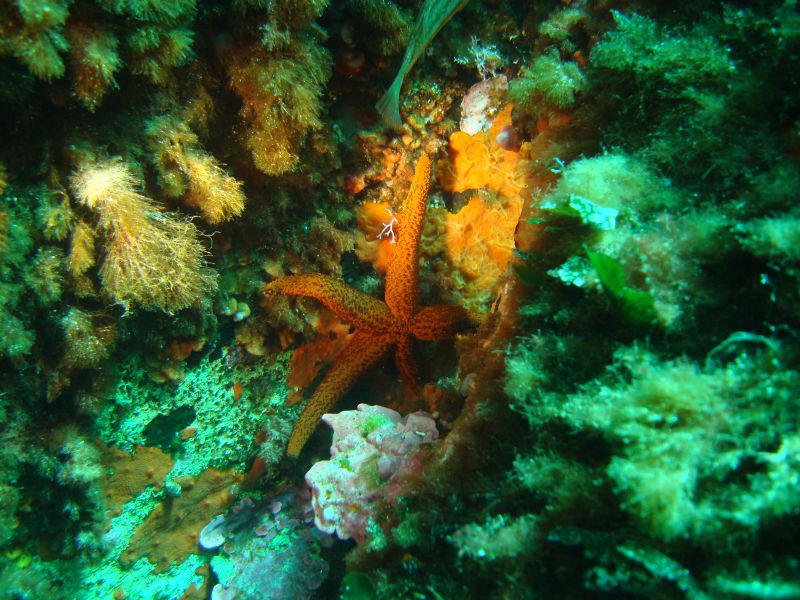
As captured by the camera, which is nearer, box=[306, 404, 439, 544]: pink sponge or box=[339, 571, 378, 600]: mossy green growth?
box=[339, 571, 378, 600]: mossy green growth

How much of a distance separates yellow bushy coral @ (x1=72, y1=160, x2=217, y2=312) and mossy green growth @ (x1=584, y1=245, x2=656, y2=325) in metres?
2.46

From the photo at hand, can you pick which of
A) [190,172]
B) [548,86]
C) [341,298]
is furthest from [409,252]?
[190,172]

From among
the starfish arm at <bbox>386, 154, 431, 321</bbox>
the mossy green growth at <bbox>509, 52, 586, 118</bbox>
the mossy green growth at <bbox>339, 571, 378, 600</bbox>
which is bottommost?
the mossy green growth at <bbox>339, 571, 378, 600</bbox>

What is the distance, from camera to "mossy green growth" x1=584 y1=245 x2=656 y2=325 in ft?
5.29

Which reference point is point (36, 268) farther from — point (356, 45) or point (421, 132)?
point (421, 132)

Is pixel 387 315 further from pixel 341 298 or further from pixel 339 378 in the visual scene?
pixel 339 378

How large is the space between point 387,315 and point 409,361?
0.54 meters

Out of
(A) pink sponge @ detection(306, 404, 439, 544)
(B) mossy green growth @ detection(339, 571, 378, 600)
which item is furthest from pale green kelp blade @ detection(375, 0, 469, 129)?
Result: (B) mossy green growth @ detection(339, 571, 378, 600)

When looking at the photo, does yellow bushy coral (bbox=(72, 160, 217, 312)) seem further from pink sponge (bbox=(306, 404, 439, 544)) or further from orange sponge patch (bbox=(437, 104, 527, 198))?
orange sponge patch (bbox=(437, 104, 527, 198))

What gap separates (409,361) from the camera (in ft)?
13.6

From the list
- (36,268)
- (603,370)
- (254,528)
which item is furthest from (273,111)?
(254,528)

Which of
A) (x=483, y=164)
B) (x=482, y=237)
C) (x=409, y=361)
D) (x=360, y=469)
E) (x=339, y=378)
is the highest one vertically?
(x=483, y=164)

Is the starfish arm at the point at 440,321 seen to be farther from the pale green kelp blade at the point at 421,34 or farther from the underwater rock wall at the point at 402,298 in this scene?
the pale green kelp blade at the point at 421,34

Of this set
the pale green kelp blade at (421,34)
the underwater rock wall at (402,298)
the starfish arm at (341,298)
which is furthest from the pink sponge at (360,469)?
the pale green kelp blade at (421,34)
